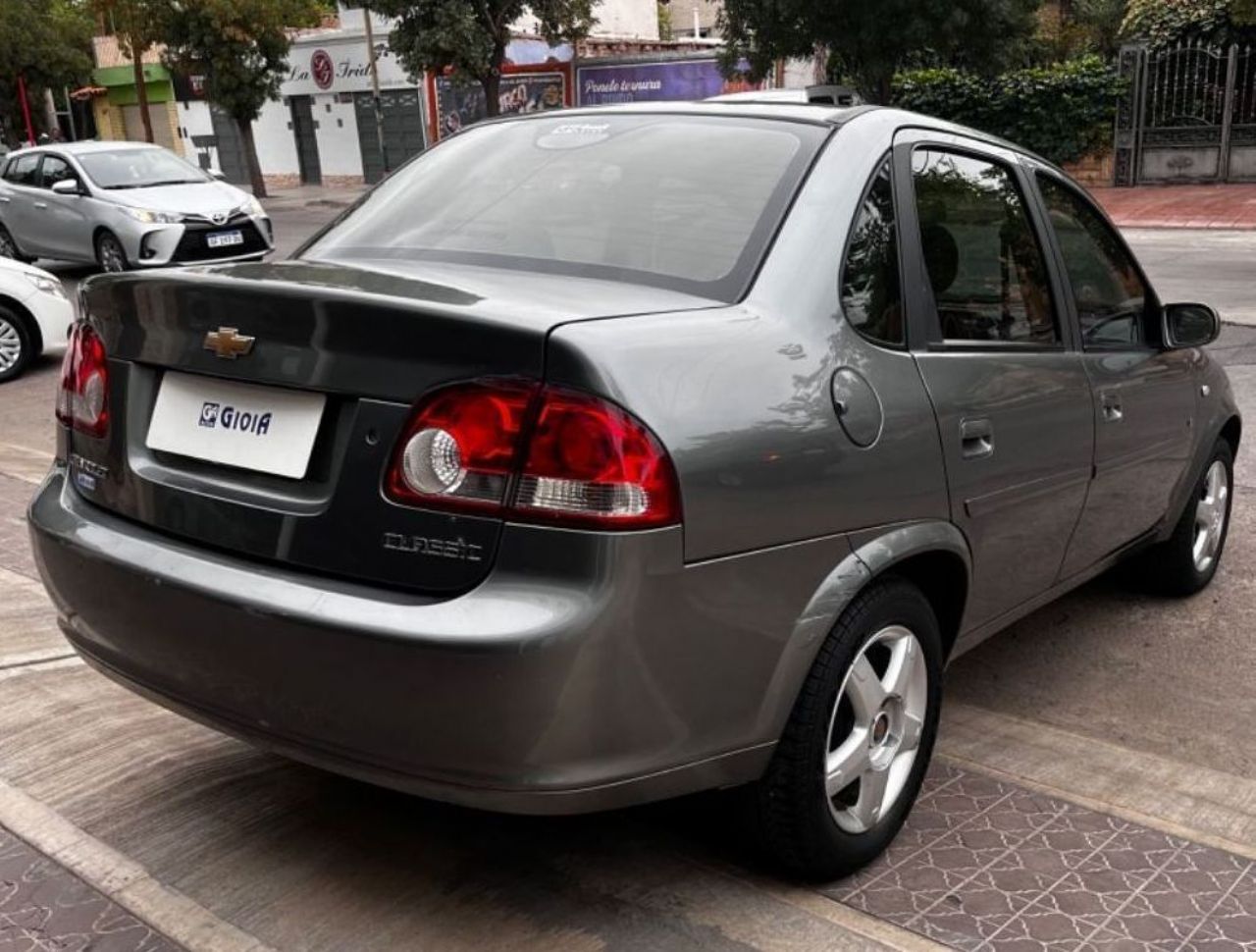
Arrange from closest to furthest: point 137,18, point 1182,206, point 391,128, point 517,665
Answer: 1. point 517,665
2. point 1182,206
3. point 137,18
4. point 391,128

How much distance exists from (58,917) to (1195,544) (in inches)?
150

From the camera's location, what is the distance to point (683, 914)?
8.82 feet

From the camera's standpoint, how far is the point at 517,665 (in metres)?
2.19

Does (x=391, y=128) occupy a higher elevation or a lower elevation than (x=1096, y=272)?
lower

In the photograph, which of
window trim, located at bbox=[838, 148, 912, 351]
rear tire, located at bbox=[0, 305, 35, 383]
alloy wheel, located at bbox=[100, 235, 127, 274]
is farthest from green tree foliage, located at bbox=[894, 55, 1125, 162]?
window trim, located at bbox=[838, 148, 912, 351]

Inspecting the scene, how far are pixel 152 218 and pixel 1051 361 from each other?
43.2 feet

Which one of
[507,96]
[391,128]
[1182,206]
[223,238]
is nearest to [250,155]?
[391,128]

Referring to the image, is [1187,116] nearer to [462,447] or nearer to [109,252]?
[109,252]

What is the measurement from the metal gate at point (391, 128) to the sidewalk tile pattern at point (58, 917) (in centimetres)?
3276

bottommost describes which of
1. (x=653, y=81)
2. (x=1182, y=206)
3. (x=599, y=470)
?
(x=1182, y=206)

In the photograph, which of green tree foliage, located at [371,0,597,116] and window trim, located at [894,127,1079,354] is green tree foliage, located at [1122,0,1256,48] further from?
window trim, located at [894,127,1079,354]

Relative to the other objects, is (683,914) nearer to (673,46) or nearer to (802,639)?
(802,639)

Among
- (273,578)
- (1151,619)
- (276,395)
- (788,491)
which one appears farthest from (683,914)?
(1151,619)

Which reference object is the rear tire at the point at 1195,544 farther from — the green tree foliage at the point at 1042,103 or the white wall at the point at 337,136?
the white wall at the point at 337,136
